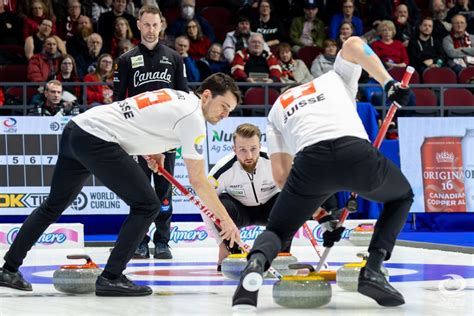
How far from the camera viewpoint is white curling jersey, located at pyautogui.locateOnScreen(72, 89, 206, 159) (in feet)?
17.0

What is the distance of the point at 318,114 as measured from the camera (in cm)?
471

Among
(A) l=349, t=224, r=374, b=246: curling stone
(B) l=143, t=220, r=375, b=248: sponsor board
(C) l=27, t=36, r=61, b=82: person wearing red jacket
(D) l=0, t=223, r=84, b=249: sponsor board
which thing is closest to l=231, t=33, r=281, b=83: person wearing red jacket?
(C) l=27, t=36, r=61, b=82: person wearing red jacket

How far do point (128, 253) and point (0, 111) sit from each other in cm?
682

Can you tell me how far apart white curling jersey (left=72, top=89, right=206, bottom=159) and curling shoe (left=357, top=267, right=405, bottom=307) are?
1.08 metres

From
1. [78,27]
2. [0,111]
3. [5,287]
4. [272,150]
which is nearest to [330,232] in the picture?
[272,150]

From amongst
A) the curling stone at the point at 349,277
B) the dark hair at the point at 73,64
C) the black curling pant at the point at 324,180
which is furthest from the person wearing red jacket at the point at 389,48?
the black curling pant at the point at 324,180

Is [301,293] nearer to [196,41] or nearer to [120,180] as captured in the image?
[120,180]

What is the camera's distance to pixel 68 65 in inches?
449

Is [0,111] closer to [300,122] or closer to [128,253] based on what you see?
[128,253]

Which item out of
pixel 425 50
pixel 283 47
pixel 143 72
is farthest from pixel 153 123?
pixel 425 50

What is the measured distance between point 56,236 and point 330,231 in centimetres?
469

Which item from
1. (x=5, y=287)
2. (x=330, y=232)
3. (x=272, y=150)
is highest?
(x=272, y=150)

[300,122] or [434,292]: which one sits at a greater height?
[300,122]

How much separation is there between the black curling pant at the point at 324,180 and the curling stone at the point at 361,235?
168 inches
